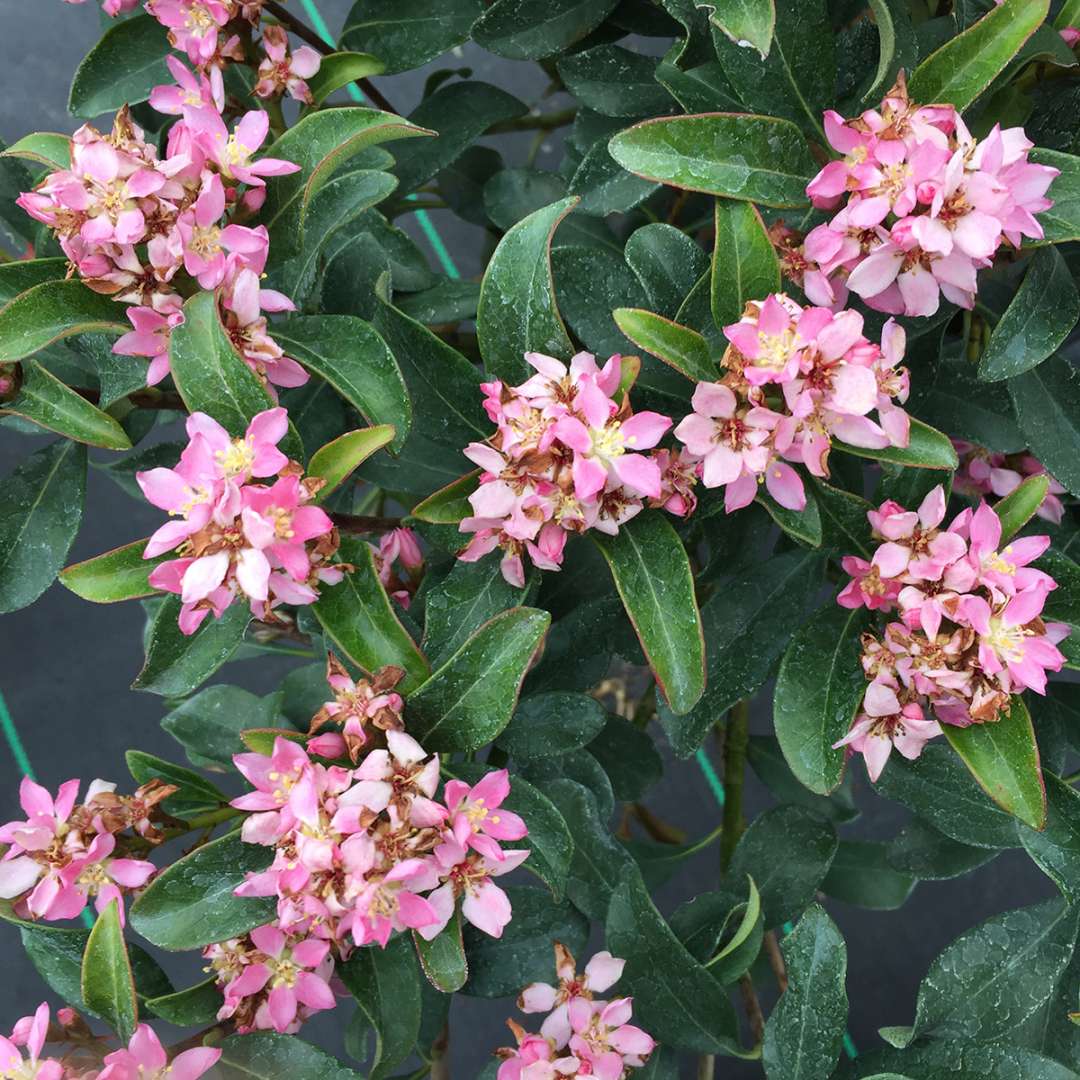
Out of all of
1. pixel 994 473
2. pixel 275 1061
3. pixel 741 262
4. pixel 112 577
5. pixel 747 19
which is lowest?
pixel 275 1061

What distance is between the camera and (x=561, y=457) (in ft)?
2.38

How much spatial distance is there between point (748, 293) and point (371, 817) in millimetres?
391

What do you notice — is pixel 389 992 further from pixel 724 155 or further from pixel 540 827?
pixel 724 155

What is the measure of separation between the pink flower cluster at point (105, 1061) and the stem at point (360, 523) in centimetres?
36

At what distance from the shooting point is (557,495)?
0.73 meters

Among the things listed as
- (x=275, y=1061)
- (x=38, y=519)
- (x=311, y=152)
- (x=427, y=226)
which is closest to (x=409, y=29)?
(x=311, y=152)

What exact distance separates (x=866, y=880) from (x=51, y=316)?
3.56 ft

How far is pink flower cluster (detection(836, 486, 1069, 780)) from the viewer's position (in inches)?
28.9

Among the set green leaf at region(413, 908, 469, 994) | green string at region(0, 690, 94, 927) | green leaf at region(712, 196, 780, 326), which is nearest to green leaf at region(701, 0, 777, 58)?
green leaf at region(712, 196, 780, 326)

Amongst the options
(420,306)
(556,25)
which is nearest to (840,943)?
(420,306)

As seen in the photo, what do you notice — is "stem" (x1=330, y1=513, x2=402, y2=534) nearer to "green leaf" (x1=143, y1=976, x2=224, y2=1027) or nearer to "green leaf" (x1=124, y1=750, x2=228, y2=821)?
"green leaf" (x1=124, y1=750, x2=228, y2=821)

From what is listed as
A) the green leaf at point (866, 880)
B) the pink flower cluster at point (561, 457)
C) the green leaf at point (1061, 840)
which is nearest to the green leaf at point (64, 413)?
the pink flower cluster at point (561, 457)

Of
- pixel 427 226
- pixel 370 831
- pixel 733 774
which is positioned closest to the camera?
Result: pixel 370 831

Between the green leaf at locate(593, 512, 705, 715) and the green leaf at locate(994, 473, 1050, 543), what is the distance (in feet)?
0.71
